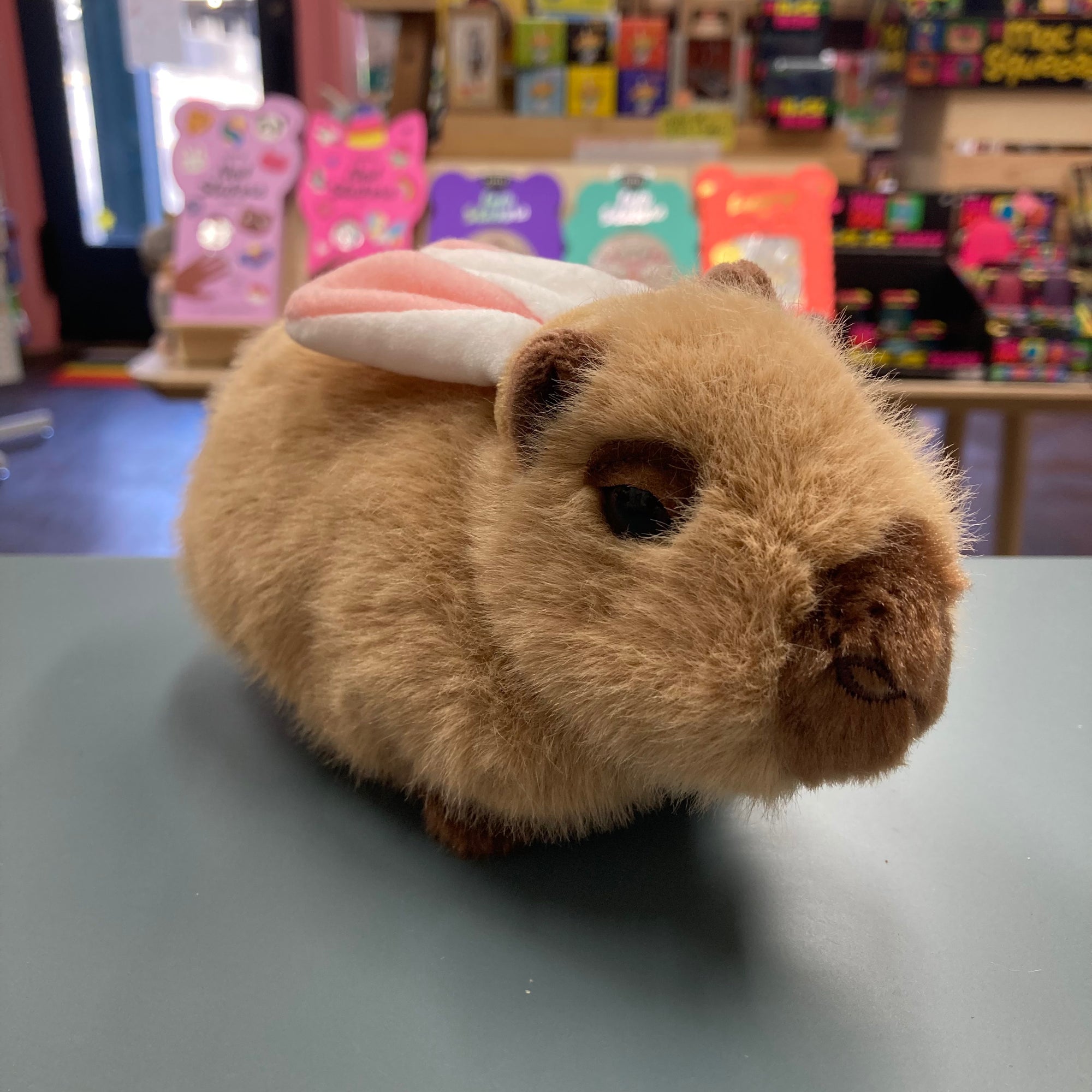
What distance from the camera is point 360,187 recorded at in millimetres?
1502

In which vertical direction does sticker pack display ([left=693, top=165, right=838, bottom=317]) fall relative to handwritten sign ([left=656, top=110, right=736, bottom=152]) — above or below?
below

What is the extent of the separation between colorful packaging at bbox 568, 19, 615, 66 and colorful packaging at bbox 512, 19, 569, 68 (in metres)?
0.01

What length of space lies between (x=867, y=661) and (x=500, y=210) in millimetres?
1204

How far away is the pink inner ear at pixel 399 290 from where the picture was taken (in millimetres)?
569

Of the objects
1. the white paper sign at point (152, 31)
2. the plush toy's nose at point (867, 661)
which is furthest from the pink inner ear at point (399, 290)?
the white paper sign at point (152, 31)

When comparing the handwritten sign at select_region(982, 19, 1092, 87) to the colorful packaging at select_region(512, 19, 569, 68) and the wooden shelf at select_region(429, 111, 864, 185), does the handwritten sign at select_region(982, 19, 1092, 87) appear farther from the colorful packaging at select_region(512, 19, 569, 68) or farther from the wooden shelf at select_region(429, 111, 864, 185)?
the colorful packaging at select_region(512, 19, 569, 68)

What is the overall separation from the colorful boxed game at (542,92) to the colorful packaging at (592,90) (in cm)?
2

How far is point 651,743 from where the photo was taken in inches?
18.0

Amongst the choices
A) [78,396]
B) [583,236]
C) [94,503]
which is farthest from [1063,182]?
[78,396]

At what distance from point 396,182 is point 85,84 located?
247cm

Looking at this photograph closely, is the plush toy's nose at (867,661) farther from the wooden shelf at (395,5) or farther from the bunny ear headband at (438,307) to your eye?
the wooden shelf at (395,5)

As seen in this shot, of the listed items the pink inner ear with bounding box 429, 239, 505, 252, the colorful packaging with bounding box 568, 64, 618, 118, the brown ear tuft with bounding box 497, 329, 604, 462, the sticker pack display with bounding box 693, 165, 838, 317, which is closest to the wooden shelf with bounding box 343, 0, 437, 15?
the colorful packaging with bounding box 568, 64, 618, 118

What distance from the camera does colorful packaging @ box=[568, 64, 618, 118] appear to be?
1.59 meters

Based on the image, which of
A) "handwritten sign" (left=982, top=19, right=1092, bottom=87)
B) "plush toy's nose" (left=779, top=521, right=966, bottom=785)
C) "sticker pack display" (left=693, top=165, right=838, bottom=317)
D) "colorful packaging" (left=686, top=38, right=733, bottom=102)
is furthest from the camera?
"colorful packaging" (left=686, top=38, right=733, bottom=102)
